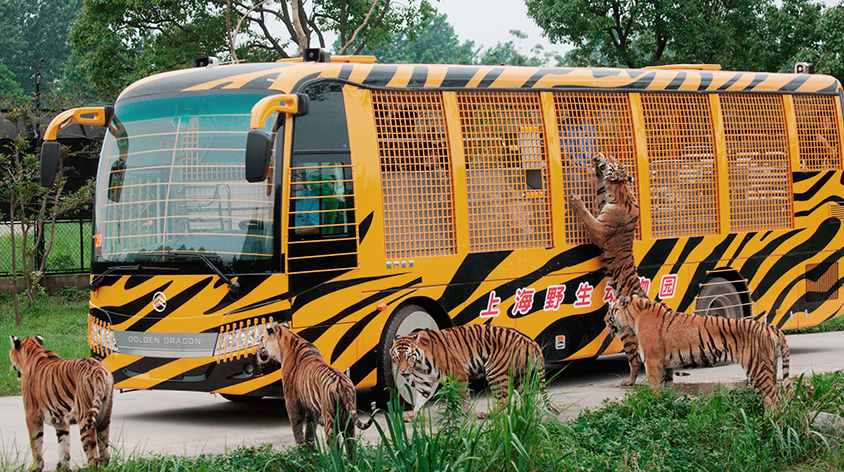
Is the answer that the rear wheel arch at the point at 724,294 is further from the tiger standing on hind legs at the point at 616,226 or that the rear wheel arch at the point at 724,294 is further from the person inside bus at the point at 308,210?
the person inside bus at the point at 308,210

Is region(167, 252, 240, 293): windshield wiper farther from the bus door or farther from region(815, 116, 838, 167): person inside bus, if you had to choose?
region(815, 116, 838, 167): person inside bus

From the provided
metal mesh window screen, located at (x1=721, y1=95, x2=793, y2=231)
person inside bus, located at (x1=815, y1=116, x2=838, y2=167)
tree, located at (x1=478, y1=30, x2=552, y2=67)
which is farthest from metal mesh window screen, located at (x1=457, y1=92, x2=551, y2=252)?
tree, located at (x1=478, y1=30, x2=552, y2=67)

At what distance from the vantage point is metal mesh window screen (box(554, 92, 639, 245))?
30.2 ft

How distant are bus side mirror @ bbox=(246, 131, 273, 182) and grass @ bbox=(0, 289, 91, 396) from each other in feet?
14.7

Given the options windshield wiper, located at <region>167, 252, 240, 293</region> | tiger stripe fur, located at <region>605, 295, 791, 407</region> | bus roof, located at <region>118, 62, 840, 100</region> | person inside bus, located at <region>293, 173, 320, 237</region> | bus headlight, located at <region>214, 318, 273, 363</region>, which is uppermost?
bus roof, located at <region>118, 62, 840, 100</region>

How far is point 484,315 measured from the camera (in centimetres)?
848

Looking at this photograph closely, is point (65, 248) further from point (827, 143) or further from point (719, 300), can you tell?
point (827, 143)

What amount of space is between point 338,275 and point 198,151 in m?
1.54

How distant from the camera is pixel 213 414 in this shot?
334 inches

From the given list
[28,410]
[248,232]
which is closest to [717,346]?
[248,232]

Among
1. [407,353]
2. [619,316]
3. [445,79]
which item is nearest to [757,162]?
[619,316]

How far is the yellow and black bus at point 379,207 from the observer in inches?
290

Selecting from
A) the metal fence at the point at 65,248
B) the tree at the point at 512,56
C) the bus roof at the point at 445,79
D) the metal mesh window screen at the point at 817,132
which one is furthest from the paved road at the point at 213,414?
the tree at the point at 512,56

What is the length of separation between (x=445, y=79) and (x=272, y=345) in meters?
3.21
